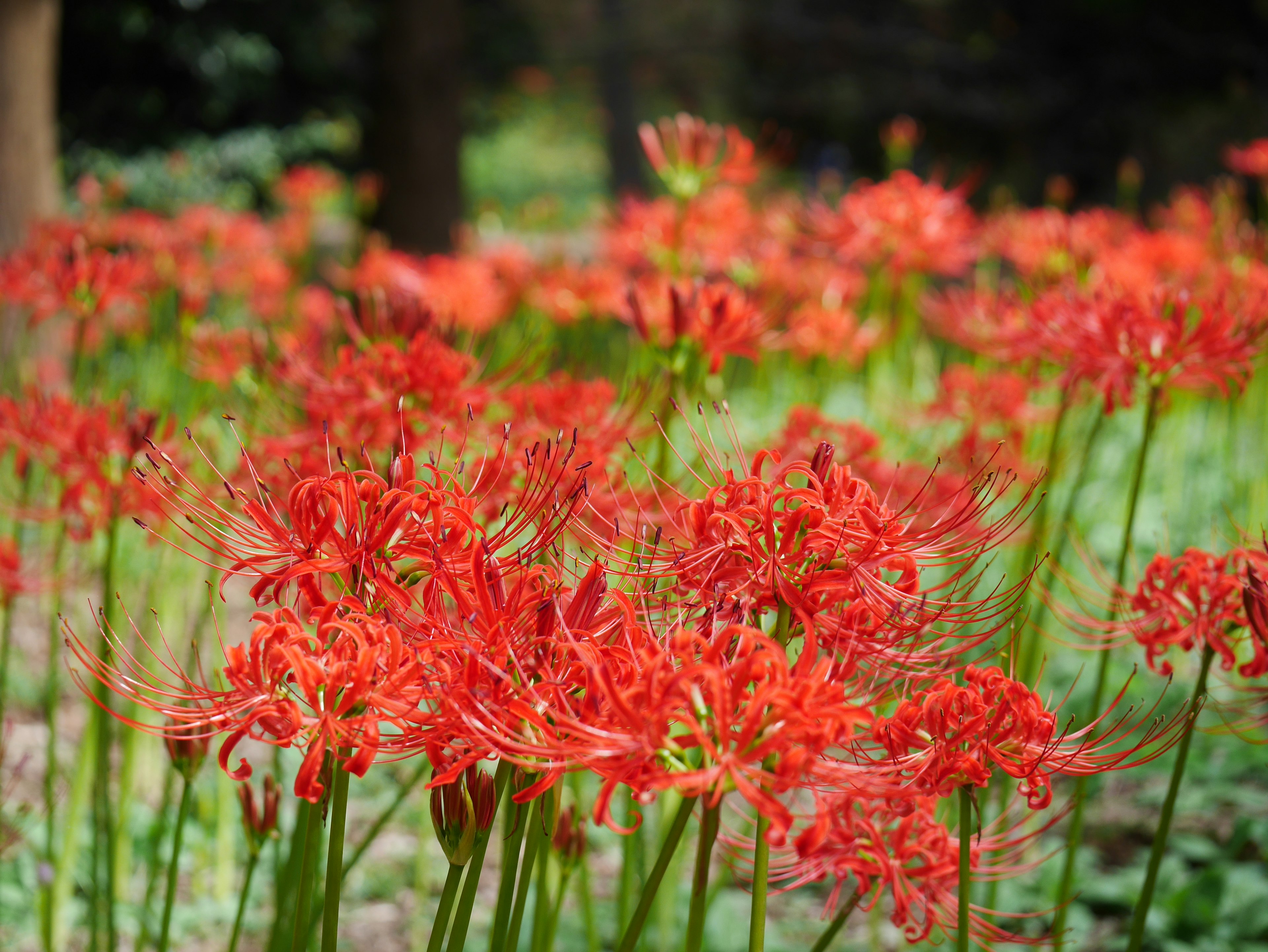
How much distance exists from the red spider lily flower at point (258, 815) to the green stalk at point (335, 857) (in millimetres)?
418

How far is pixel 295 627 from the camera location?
91 centimetres

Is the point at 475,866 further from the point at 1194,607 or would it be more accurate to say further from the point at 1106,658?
the point at 1106,658

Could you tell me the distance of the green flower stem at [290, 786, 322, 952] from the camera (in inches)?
36.2

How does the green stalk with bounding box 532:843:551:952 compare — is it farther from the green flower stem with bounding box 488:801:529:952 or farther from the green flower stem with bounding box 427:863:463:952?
the green flower stem with bounding box 427:863:463:952

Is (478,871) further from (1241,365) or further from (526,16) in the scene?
(526,16)

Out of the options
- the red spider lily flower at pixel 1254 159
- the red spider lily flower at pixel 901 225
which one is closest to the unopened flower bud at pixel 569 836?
the red spider lily flower at pixel 901 225

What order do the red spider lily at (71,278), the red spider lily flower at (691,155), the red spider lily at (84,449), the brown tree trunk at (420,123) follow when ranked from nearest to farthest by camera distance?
the red spider lily at (84,449) → the red spider lily at (71,278) → the red spider lily flower at (691,155) → the brown tree trunk at (420,123)

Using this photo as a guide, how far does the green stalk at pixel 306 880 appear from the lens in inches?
36.2

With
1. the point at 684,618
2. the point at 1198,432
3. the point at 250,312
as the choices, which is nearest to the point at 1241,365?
the point at 684,618

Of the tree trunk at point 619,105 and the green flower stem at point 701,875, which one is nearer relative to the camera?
the green flower stem at point 701,875

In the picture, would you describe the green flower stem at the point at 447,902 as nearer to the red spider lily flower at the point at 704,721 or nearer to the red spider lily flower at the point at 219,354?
the red spider lily flower at the point at 704,721

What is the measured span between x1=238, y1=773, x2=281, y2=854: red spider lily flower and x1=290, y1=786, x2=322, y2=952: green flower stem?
266 mm

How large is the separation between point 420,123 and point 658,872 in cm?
761

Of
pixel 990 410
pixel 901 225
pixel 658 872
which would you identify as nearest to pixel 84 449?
pixel 658 872
